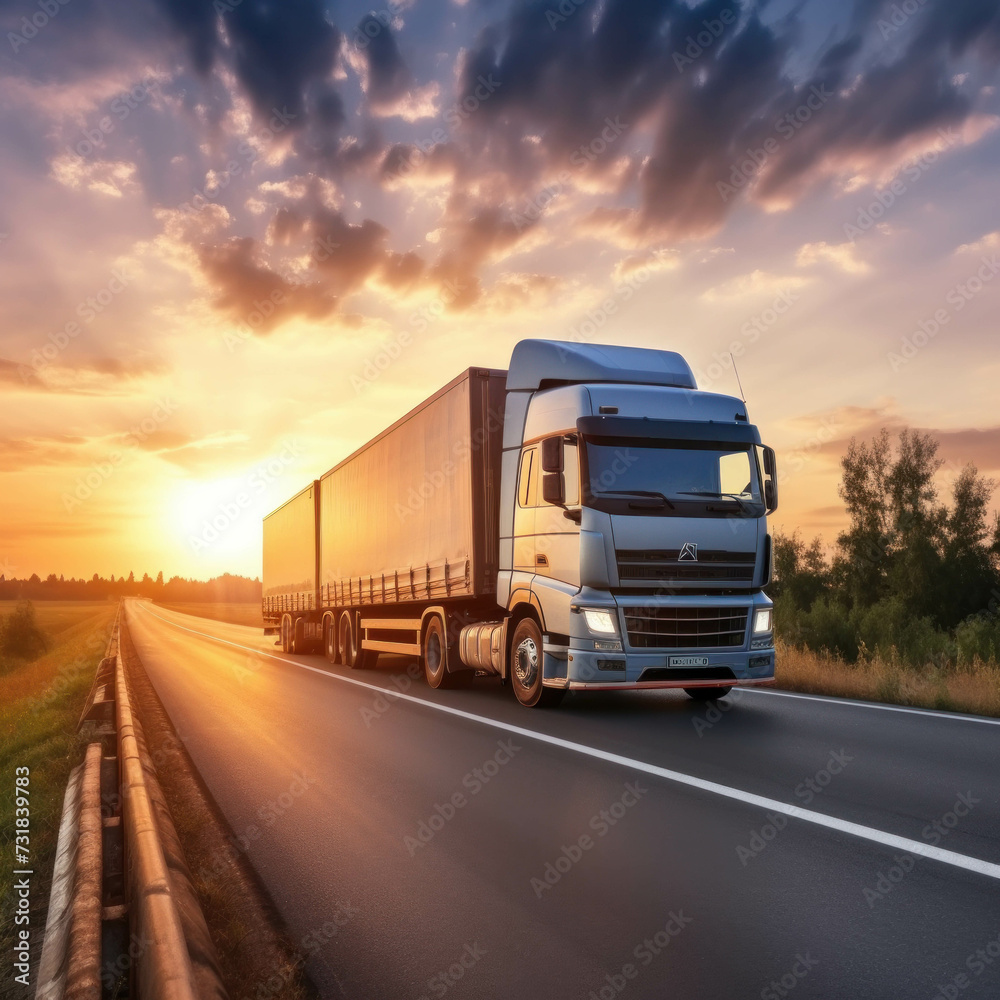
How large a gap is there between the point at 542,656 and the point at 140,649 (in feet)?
89.9

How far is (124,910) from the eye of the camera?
4453 millimetres

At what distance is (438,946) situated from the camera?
153 inches

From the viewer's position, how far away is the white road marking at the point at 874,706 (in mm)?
9953

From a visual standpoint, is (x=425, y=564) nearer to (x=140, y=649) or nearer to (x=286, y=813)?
(x=286, y=813)

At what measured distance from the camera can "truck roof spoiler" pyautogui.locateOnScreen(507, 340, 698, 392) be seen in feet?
37.6

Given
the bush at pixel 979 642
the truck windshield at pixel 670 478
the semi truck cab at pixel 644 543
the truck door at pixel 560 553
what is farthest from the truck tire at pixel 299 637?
the truck windshield at pixel 670 478

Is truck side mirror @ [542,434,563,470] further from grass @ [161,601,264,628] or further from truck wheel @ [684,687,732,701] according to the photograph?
grass @ [161,601,264,628]

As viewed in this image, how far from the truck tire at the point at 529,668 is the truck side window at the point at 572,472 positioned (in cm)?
160

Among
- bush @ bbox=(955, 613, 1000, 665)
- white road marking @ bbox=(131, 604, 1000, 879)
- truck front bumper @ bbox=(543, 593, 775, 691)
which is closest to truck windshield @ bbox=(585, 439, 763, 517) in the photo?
truck front bumper @ bbox=(543, 593, 775, 691)

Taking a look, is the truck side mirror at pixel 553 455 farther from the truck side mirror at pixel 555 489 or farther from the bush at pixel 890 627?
the bush at pixel 890 627

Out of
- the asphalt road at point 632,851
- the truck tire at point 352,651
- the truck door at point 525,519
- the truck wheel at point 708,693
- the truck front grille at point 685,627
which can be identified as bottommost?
the asphalt road at point 632,851

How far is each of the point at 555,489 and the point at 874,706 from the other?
468cm

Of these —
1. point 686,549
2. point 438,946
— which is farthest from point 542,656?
point 438,946

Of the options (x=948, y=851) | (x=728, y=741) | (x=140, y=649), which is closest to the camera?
(x=948, y=851)
